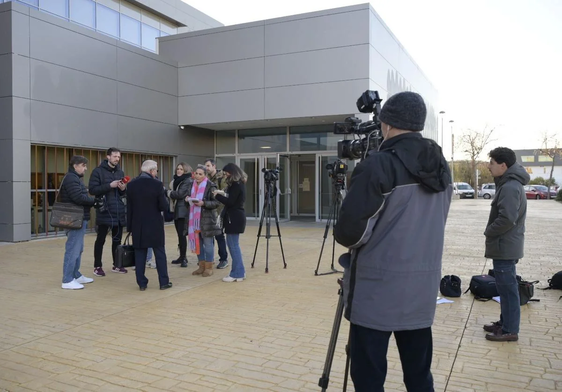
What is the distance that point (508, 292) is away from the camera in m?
4.45

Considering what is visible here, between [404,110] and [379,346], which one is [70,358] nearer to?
[379,346]

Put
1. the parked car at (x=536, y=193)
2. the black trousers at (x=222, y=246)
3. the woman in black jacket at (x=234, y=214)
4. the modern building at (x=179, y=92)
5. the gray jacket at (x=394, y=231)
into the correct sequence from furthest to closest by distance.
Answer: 1. the parked car at (x=536, y=193)
2. the modern building at (x=179, y=92)
3. the black trousers at (x=222, y=246)
4. the woman in black jacket at (x=234, y=214)
5. the gray jacket at (x=394, y=231)

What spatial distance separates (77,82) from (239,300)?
32.7ft

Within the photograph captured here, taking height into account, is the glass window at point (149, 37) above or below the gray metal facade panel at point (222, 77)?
above

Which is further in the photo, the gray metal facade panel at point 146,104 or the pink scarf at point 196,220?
the gray metal facade panel at point 146,104

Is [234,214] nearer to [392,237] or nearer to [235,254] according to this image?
[235,254]

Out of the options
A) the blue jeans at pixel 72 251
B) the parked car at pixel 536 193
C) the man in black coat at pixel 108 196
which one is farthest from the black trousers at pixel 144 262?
the parked car at pixel 536 193

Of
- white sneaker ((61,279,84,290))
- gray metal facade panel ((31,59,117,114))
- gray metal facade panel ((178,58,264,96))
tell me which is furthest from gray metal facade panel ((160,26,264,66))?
white sneaker ((61,279,84,290))

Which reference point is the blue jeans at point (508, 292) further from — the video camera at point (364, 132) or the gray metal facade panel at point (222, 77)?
the gray metal facade panel at point (222, 77)

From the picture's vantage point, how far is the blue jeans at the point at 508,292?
14.6 feet

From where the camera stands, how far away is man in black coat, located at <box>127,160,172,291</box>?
21.7 ft

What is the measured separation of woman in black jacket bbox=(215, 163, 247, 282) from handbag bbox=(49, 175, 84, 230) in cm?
193

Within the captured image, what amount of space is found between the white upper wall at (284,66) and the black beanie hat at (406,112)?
1246cm

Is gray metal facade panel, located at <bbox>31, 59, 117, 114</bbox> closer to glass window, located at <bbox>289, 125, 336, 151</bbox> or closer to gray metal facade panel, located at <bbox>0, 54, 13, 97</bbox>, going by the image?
gray metal facade panel, located at <bbox>0, 54, 13, 97</bbox>
